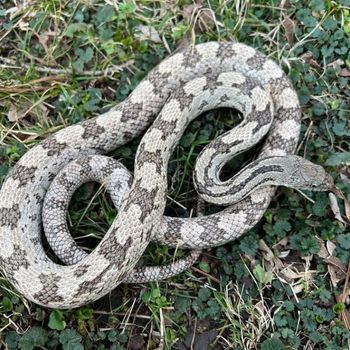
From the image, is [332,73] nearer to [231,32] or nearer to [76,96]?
[231,32]

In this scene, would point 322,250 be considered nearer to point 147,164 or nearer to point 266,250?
point 266,250

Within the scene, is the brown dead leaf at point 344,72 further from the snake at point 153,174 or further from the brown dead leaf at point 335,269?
the brown dead leaf at point 335,269

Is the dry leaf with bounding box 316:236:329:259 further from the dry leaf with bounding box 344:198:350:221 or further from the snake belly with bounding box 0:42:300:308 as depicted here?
the snake belly with bounding box 0:42:300:308

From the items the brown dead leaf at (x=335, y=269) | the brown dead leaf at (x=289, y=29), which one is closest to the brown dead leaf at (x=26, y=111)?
the brown dead leaf at (x=289, y=29)

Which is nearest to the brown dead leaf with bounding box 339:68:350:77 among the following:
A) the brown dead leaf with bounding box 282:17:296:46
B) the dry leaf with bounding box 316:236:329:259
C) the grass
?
the grass

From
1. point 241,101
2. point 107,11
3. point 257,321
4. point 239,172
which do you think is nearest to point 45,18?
point 107,11

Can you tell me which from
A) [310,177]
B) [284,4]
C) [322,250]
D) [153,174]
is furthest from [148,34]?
[322,250]

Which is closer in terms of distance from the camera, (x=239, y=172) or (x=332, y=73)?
(x=239, y=172)
